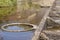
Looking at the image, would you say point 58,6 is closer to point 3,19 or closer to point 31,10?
point 31,10

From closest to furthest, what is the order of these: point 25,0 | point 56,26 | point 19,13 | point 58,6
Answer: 1. point 56,26
2. point 19,13
3. point 58,6
4. point 25,0

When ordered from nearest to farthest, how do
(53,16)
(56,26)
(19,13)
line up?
1. (56,26)
2. (53,16)
3. (19,13)

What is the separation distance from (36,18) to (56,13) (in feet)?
2.25

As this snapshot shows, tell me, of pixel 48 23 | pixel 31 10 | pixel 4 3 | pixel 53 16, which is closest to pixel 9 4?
pixel 4 3

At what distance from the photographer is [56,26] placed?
4.76 meters

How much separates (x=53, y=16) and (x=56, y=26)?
2.53ft

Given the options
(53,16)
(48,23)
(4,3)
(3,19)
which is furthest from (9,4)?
(48,23)

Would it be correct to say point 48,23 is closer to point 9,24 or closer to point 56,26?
point 56,26

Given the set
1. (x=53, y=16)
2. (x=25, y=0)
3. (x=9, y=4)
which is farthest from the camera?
(x=25, y=0)

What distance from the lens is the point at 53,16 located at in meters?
5.48

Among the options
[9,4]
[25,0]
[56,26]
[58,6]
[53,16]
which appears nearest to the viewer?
[56,26]

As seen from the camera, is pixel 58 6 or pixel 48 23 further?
pixel 58 6

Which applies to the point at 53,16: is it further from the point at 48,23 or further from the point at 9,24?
the point at 9,24

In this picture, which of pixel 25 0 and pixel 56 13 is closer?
pixel 56 13
